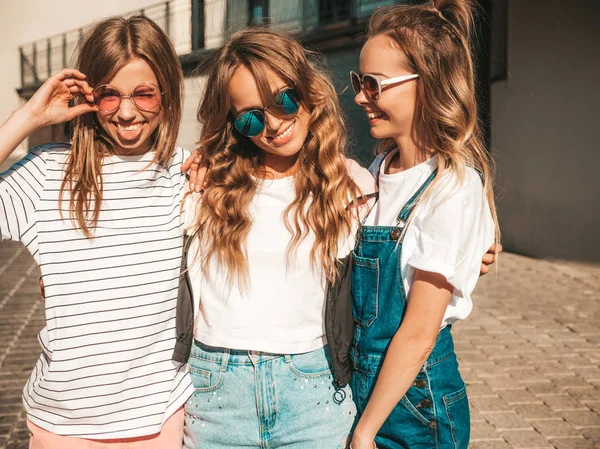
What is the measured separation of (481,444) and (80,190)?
3.14m

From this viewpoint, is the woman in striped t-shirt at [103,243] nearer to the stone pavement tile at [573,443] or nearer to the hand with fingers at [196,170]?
the hand with fingers at [196,170]

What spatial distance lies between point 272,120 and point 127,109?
48 cm

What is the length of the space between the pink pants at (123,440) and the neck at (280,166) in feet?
2.78

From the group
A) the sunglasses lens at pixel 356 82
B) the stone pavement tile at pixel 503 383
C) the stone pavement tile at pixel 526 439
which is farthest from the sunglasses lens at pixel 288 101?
the stone pavement tile at pixel 503 383

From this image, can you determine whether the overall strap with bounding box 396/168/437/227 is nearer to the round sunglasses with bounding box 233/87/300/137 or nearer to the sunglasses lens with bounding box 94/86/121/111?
the round sunglasses with bounding box 233/87/300/137

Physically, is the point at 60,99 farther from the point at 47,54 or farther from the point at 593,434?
the point at 47,54

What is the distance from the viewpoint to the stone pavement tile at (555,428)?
441cm

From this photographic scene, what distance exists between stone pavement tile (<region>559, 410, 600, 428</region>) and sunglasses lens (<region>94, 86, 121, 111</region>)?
373 cm

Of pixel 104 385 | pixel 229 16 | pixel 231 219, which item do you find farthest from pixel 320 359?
pixel 229 16

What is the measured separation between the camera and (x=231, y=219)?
2.23 metres

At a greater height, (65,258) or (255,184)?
(255,184)

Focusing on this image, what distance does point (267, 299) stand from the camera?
2170mm

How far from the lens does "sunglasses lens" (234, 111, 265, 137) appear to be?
2.21 meters

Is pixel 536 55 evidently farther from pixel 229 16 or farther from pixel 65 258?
pixel 229 16
